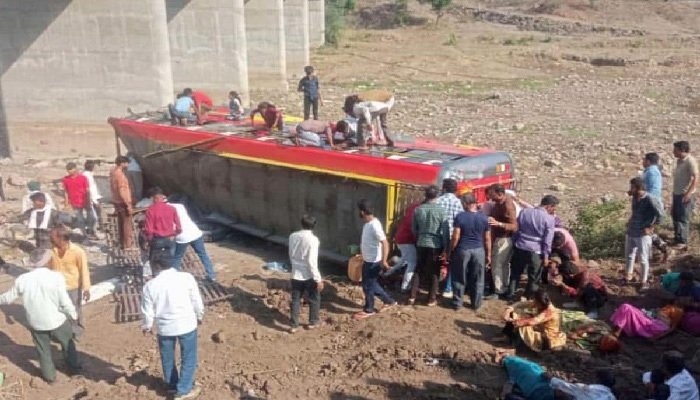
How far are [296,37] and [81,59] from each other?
1755cm

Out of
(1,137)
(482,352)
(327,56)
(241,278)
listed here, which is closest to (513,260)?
(482,352)

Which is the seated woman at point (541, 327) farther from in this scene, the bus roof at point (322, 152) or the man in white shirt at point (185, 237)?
the man in white shirt at point (185, 237)

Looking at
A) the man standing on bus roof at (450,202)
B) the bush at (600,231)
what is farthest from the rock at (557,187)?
the man standing on bus roof at (450,202)

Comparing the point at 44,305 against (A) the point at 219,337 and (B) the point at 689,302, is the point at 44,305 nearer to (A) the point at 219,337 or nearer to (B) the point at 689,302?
(A) the point at 219,337

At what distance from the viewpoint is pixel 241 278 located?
9.35m

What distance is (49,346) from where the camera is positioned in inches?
261

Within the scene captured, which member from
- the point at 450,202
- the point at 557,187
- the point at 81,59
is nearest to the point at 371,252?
the point at 450,202

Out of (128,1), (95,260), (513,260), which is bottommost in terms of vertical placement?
(95,260)

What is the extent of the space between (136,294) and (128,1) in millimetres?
9331

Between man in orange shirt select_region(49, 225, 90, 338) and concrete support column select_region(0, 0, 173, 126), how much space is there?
9744 millimetres

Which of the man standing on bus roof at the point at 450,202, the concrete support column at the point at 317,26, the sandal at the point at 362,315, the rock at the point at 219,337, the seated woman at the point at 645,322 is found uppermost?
the concrete support column at the point at 317,26

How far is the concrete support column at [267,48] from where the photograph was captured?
91.6ft

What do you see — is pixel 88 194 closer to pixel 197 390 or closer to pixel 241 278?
pixel 241 278

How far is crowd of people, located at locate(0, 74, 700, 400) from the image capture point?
6.02 m
